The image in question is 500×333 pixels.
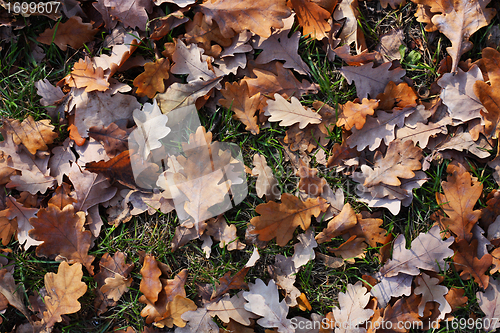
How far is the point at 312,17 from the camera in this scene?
2.44 metres

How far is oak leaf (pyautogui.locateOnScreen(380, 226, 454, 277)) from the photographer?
7.78 ft

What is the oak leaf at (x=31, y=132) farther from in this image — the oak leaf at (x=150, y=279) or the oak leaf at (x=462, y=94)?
the oak leaf at (x=462, y=94)

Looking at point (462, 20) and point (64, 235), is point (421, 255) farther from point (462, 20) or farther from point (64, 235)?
point (64, 235)

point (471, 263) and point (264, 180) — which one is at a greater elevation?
point (264, 180)

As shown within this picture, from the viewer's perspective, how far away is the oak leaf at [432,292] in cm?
238

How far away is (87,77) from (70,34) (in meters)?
0.38

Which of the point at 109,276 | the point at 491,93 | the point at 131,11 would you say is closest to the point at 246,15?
the point at 131,11

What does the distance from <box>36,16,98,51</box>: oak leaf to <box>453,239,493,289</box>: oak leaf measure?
3040 millimetres

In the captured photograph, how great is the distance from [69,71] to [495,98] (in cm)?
304

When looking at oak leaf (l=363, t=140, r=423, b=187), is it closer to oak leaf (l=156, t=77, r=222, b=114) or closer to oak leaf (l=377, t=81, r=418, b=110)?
oak leaf (l=377, t=81, r=418, b=110)

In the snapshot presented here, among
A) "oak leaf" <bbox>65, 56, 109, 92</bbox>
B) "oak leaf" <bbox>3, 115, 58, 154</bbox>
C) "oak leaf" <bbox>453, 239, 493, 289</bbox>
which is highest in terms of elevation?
"oak leaf" <bbox>65, 56, 109, 92</bbox>

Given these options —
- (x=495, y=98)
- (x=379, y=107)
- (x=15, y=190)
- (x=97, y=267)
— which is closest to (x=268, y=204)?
(x=379, y=107)

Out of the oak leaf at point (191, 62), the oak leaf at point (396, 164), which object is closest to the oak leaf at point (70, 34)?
the oak leaf at point (191, 62)

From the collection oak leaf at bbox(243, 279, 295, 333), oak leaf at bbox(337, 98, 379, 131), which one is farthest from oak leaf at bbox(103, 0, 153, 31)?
oak leaf at bbox(243, 279, 295, 333)
